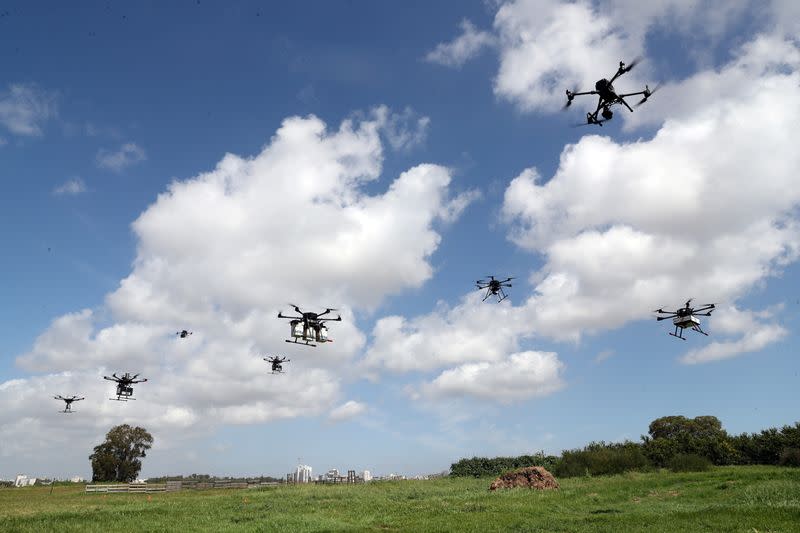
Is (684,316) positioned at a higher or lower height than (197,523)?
higher

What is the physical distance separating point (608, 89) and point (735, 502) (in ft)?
70.0

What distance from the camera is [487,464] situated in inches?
2803

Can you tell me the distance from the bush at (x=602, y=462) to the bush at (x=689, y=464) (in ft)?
8.78

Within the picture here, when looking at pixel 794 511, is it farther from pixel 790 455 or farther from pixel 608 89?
pixel 790 455

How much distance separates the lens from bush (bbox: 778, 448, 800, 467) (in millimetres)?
51344

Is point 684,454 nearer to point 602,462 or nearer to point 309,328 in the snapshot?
point 602,462

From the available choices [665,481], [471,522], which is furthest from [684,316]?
[471,522]

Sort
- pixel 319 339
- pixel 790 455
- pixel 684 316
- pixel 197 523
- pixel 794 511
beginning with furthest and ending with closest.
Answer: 1. pixel 790 455
2. pixel 319 339
3. pixel 684 316
4. pixel 197 523
5. pixel 794 511

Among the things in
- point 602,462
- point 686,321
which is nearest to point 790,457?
point 602,462

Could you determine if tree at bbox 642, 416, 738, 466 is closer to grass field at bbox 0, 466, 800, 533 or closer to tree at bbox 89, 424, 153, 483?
grass field at bbox 0, 466, 800, 533

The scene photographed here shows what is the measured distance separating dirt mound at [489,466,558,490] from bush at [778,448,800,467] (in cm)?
2729

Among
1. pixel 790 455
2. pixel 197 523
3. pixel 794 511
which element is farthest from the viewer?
pixel 790 455

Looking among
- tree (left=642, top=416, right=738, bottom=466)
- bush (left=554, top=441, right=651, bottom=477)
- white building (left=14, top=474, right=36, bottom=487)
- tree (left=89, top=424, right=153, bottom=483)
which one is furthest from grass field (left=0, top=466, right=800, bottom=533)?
white building (left=14, top=474, right=36, bottom=487)

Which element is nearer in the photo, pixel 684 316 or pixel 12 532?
pixel 12 532
